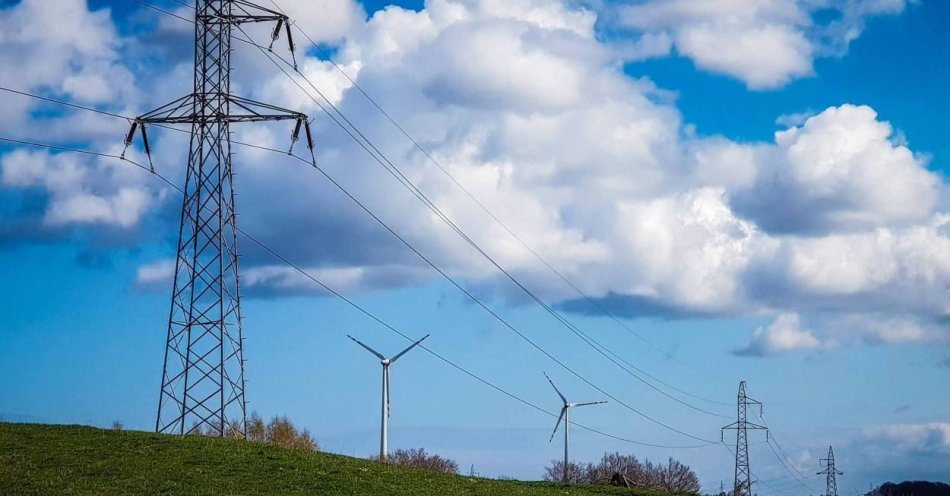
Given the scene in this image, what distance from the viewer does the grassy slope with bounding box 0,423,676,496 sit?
45594 millimetres

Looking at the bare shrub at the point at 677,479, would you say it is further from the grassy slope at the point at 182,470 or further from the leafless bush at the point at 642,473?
the grassy slope at the point at 182,470

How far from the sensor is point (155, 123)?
191 ft

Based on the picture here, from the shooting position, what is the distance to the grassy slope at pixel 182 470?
4559cm

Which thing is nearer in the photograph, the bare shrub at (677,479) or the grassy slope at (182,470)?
the grassy slope at (182,470)

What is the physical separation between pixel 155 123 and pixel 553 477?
349ft

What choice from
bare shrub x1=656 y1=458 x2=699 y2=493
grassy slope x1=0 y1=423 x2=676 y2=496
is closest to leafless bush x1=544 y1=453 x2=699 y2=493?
bare shrub x1=656 y1=458 x2=699 y2=493

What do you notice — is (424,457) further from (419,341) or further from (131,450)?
(131,450)

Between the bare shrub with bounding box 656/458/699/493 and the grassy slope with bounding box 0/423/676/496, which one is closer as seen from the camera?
the grassy slope with bounding box 0/423/676/496

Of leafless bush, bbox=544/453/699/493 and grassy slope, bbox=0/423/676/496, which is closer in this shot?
grassy slope, bbox=0/423/676/496

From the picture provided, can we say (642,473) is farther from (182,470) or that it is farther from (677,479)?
(182,470)

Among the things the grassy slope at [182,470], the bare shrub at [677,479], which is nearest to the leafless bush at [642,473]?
the bare shrub at [677,479]

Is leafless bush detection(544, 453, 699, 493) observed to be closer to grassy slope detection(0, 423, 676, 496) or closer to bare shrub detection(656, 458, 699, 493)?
bare shrub detection(656, 458, 699, 493)

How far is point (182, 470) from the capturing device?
4888 centimetres

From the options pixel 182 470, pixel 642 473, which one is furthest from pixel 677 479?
pixel 182 470
